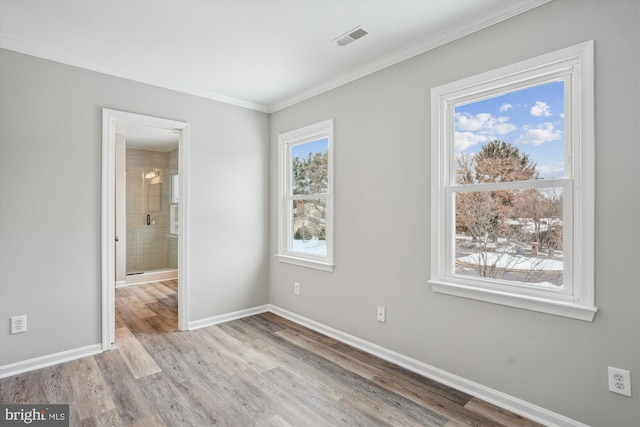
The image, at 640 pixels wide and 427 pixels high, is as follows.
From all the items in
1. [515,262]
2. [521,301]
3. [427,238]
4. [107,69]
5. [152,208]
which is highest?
[107,69]

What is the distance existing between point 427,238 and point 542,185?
0.82 metres

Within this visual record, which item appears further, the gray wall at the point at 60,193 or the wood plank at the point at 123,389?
the gray wall at the point at 60,193

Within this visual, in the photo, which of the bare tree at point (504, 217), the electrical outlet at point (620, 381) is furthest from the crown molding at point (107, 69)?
the electrical outlet at point (620, 381)

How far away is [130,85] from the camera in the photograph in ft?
10.2

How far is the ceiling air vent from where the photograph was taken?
2.41 meters

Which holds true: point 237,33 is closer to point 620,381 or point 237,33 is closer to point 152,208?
point 620,381

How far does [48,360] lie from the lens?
8.82 ft

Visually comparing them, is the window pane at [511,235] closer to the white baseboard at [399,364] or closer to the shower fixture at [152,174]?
the white baseboard at [399,364]

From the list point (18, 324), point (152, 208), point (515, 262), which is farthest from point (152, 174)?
point (515, 262)

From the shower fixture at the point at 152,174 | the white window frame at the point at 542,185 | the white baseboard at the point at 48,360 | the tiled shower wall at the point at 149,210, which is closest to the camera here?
the white window frame at the point at 542,185

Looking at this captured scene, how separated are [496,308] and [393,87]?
6.11 feet

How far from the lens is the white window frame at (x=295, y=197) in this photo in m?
3.35

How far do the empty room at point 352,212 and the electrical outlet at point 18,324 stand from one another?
0.5 inches

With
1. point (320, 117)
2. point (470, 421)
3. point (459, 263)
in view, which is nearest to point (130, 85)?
point (320, 117)
